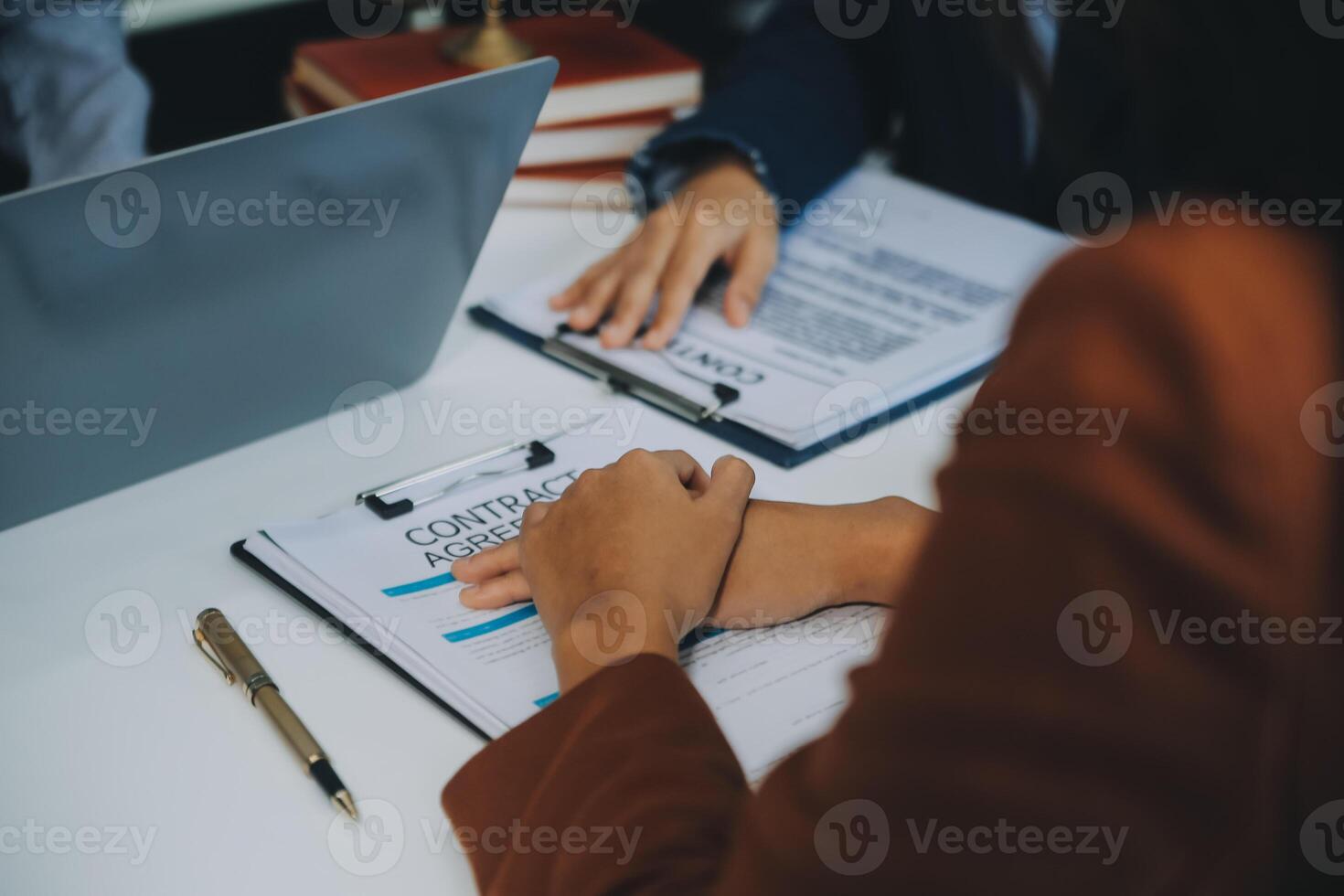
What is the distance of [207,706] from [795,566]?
1.03ft

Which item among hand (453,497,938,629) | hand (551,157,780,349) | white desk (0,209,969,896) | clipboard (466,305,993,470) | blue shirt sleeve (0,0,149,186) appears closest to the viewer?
white desk (0,209,969,896)

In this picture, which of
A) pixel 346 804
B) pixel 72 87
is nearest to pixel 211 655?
pixel 346 804

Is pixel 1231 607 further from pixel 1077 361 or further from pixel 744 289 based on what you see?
pixel 744 289

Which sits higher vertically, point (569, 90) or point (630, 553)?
point (569, 90)

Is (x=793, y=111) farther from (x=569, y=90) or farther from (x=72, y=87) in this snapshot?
(x=72, y=87)

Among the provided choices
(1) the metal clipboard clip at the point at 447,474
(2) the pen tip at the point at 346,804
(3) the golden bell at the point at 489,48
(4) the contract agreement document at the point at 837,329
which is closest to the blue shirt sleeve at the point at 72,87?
(3) the golden bell at the point at 489,48

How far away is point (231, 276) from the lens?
2.26ft

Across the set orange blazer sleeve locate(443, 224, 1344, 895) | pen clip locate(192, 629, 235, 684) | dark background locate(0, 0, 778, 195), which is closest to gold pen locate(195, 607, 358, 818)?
pen clip locate(192, 629, 235, 684)

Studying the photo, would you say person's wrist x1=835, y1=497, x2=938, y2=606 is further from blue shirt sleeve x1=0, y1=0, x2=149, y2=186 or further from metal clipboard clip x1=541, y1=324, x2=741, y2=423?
blue shirt sleeve x1=0, y1=0, x2=149, y2=186

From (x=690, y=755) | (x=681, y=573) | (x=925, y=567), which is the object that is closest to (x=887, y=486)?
(x=681, y=573)

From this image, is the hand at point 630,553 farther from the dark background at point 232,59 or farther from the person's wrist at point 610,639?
the dark background at point 232,59

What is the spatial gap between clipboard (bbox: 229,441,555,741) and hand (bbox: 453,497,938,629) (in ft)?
0.20

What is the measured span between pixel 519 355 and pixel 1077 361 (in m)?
0.65

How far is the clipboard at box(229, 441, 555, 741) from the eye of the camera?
2.04 feet
